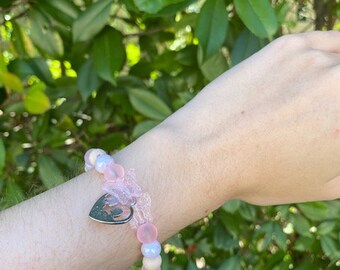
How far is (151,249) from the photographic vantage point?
2.33 ft

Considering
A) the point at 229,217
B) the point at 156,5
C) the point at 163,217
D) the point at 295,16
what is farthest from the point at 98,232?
the point at 295,16

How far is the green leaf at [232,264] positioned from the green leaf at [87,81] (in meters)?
0.38

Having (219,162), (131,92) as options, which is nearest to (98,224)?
(219,162)

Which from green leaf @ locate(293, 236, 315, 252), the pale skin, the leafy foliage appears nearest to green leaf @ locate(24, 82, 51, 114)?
the leafy foliage

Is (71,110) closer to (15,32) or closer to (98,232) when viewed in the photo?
(15,32)

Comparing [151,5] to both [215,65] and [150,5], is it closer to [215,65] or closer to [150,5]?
[150,5]

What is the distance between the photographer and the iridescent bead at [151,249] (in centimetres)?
71

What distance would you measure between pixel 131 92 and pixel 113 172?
18.6 inches

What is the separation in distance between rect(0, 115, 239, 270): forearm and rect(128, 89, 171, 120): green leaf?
1.25ft

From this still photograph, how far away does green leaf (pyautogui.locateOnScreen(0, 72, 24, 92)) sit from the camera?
1.02 meters

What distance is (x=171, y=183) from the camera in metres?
0.73

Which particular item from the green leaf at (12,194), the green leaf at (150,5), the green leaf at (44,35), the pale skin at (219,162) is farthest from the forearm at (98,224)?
the green leaf at (44,35)

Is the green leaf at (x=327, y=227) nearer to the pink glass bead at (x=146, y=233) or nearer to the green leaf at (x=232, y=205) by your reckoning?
the green leaf at (x=232, y=205)

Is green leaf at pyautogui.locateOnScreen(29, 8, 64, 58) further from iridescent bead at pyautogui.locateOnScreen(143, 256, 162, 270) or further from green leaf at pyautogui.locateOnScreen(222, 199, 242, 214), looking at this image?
iridescent bead at pyautogui.locateOnScreen(143, 256, 162, 270)
